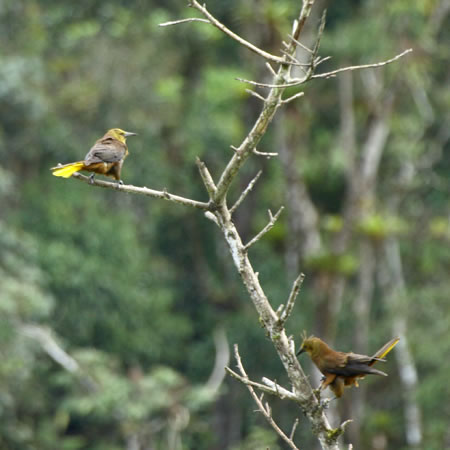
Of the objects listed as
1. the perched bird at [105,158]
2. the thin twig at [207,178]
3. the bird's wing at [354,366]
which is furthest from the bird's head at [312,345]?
the perched bird at [105,158]

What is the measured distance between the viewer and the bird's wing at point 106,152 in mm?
5750

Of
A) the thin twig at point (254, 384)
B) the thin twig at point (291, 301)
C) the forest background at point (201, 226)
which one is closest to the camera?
the thin twig at point (291, 301)

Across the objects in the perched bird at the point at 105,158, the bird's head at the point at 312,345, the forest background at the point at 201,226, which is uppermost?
the forest background at the point at 201,226

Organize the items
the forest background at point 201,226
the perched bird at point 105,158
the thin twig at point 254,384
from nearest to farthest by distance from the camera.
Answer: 1. the thin twig at point 254,384
2. the perched bird at point 105,158
3. the forest background at point 201,226

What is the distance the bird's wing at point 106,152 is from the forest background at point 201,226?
8812 mm

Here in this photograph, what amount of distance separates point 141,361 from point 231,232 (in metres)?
14.1

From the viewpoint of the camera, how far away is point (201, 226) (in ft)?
63.7

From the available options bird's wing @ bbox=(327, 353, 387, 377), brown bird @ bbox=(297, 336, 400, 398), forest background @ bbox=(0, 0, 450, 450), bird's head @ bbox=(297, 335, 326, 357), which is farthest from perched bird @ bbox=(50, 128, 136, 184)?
forest background @ bbox=(0, 0, 450, 450)

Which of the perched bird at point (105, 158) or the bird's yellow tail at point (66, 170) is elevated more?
the perched bird at point (105, 158)

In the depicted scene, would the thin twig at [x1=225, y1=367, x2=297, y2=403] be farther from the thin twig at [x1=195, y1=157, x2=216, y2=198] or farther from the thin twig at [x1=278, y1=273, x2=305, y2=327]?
the thin twig at [x1=195, y1=157, x2=216, y2=198]

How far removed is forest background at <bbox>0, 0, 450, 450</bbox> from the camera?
15.5 metres

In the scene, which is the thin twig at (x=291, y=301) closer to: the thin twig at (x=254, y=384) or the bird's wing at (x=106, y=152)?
the thin twig at (x=254, y=384)

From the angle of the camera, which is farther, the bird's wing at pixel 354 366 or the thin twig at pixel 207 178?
the bird's wing at pixel 354 366

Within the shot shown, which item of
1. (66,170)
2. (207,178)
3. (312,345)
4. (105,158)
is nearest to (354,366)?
(312,345)
